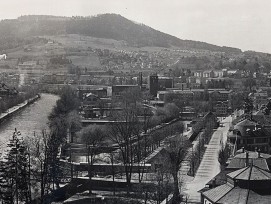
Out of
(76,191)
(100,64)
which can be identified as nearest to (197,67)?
(100,64)

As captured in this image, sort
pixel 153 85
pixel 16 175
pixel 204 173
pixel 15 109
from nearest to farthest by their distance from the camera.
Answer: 1. pixel 16 175
2. pixel 204 173
3. pixel 15 109
4. pixel 153 85

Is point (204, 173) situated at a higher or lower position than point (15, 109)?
higher

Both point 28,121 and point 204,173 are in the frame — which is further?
point 28,121

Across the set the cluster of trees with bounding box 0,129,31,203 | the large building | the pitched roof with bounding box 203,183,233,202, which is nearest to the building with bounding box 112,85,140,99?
the cluster of trees with bounding box 0,129,31,203

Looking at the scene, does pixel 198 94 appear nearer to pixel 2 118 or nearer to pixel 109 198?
pixel 2 118

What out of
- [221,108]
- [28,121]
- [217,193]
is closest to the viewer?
[217,193]

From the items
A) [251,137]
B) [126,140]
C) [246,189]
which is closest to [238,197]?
[246,189]

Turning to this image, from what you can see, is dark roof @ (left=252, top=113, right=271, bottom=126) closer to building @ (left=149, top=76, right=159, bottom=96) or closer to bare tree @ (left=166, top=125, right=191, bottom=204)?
bare tree @ (left=166, top=125, right=191, bottom=204)

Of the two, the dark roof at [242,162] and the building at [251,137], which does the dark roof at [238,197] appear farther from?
the building at [251,137]

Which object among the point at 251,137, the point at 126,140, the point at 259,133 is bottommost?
the point at 251,137

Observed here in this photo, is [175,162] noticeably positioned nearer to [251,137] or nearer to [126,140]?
[126,140]
